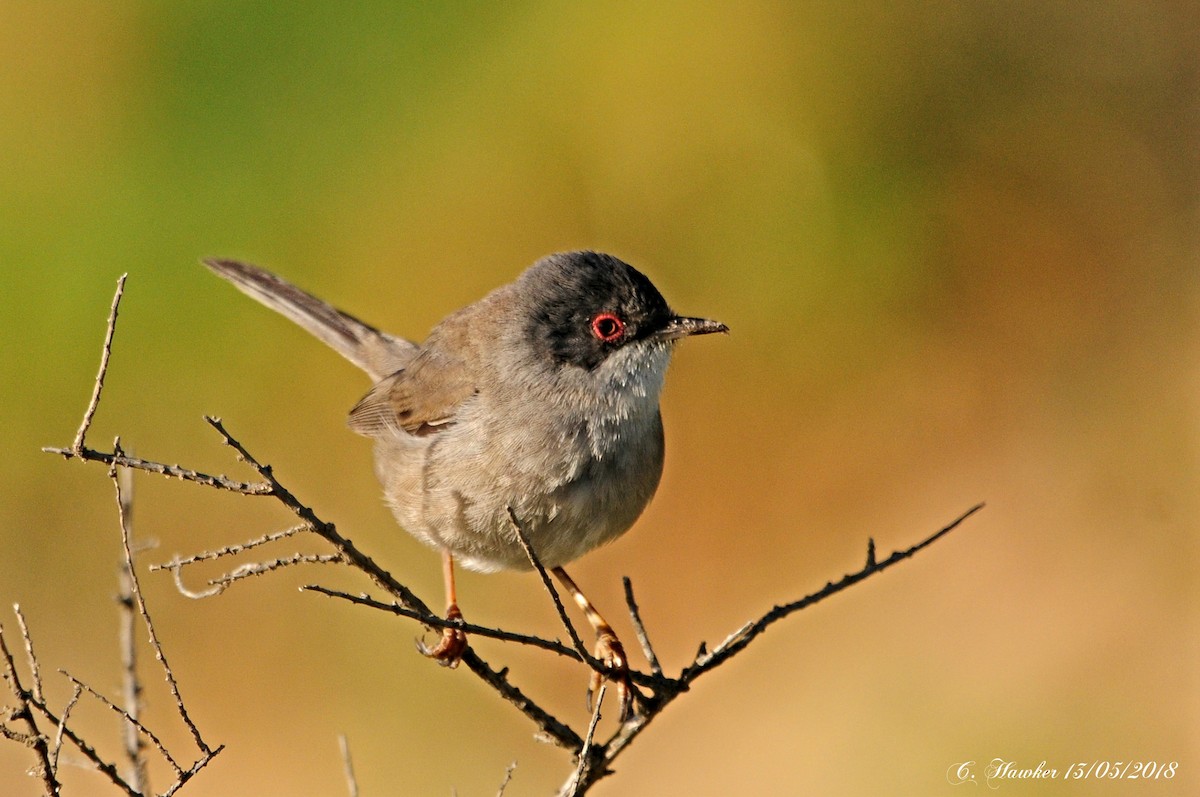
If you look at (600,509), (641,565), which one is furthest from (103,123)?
(600,509)

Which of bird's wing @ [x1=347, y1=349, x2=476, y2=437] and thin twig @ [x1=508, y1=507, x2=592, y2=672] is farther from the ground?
bird's wing @ [x1=347, y1=349, x2=476, y2=437]

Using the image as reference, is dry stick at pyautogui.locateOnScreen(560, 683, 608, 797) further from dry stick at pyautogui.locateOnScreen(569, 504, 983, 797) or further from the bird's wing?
the bird's wing

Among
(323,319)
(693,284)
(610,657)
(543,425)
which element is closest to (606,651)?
(610,657)

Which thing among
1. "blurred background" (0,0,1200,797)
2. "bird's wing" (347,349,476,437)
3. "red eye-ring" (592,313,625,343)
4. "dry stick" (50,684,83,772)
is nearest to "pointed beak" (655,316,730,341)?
"red eye-ring" (592,313,625,343)

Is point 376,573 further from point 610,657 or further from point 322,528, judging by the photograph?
point 610,657

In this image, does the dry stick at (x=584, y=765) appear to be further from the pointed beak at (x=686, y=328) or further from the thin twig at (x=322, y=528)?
the pointed beak at (x=686, y=328)

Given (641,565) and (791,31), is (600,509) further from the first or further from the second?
(791,31)
